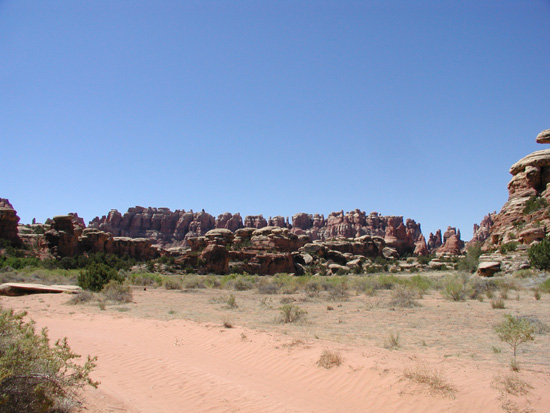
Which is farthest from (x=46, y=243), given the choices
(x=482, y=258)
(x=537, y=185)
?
(x=537, y=185)

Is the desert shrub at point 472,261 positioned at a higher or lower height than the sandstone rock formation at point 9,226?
lower

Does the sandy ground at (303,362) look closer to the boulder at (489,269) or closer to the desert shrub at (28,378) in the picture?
the desert shrub at (28,378)

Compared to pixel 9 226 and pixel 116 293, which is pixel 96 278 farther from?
pixel 9 226

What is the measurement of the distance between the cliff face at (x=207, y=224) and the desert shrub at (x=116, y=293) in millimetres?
97737

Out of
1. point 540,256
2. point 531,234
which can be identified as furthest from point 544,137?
point 540,256

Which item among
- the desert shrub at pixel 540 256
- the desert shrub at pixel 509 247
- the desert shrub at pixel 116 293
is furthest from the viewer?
the desert shrub at pixel 509 247

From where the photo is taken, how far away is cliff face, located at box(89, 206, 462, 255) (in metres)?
119

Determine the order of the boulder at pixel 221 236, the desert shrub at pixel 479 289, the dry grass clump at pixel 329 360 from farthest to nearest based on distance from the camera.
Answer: the boulder at pixel 221 236 → the desert shrub at pixel 479 289 → the dry grass clump at pixel 329 360

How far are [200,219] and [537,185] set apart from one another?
339 feet

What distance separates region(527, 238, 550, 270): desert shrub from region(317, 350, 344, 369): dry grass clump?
22370 millimetres

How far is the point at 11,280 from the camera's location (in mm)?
26188

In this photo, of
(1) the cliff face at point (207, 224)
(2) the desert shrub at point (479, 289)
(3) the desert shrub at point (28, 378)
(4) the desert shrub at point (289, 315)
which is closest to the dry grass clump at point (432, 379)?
(3) the desert shrub at point (28, 378)

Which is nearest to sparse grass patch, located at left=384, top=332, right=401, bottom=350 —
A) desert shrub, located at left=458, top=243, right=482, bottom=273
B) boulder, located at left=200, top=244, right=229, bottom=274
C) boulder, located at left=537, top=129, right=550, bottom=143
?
desert shrub, located at left=458, top=243, right=482, bottom=273

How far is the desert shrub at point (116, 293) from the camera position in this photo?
59.8ft
